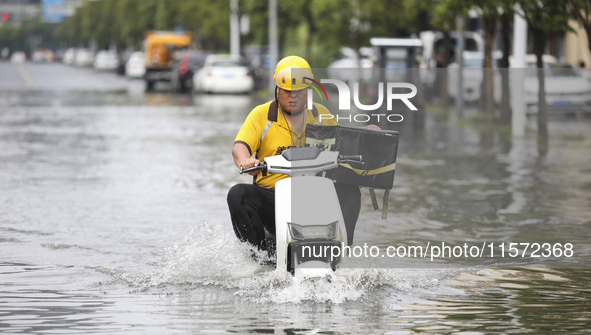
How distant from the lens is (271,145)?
300 inches

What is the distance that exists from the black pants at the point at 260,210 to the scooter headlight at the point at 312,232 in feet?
1.61

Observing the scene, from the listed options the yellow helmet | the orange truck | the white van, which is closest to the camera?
the yellow helmet

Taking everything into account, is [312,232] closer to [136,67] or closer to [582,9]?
[582,9]

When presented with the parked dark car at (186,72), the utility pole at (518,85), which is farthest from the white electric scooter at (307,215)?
the parked dark car at (186,72)

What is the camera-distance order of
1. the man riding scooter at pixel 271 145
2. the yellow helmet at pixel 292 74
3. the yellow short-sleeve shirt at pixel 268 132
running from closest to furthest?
the yellow helmet at pixel 292 74
the man riding scooter at pixel 271 145
the yellow short-sleeve shirt at pixel 268 132

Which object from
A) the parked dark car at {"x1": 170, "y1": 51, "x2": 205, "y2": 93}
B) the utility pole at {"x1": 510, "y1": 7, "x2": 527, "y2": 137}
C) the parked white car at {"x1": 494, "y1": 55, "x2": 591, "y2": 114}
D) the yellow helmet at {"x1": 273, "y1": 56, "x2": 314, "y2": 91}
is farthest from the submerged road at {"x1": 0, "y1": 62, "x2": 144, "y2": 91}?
the yellow helmet at {"x1": 273, "y1": 56, "x2": 314, "y2": 91}

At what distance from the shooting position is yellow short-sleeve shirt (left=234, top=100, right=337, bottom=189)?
7.54 metres

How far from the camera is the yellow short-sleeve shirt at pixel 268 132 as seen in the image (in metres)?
7.54

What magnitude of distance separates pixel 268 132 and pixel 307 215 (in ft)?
2.76

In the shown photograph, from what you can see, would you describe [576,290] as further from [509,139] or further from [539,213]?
[509,139]

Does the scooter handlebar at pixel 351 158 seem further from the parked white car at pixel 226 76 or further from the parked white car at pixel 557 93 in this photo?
the parked white car at pixel 226 76

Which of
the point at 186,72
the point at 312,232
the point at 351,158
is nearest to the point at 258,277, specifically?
the point at 312,232

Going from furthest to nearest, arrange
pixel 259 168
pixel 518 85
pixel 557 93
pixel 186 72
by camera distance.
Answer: pixel 186 72, pixel 518 85, pixel 557 93, pixel 259 168

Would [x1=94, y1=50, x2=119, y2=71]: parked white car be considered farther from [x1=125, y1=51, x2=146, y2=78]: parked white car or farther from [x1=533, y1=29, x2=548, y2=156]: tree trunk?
[x1=533, y1=29, x2=548, y2=156]: tree trunk
